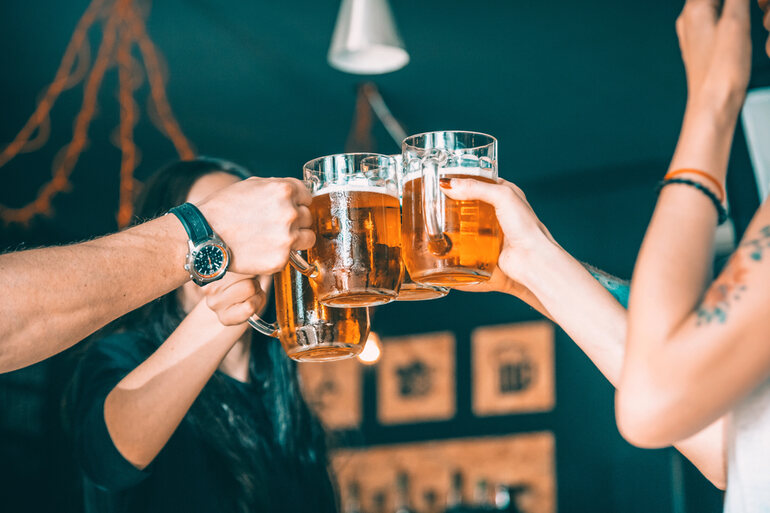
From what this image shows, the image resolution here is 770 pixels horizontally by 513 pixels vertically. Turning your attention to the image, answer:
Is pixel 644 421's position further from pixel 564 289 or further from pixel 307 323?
pixel 307 323

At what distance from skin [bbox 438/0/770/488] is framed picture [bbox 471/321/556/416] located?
3.80 meters

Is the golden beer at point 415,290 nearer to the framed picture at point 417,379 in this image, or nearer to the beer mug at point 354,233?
the beer mug at point 354,233

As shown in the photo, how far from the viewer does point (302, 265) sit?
1051 millimetres

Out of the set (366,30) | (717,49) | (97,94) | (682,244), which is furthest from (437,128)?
(682,244)

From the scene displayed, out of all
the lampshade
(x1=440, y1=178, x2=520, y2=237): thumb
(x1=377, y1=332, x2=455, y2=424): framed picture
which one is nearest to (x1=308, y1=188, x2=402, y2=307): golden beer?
(x1=440, y1=178, x2=520, y2=237): thumb

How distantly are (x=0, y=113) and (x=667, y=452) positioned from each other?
12.7ft

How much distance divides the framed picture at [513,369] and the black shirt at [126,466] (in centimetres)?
326

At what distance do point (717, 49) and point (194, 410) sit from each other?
1157 mm

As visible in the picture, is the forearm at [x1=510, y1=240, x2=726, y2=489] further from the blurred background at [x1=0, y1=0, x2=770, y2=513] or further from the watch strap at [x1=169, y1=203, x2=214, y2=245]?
the blurred background at [x1=0, y1=0, x2=770, y2=513]

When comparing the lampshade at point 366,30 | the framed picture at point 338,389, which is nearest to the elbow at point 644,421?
the lampshade at point 366,30

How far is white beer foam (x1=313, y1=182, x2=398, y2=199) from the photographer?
3.34ft

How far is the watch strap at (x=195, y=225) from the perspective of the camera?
1086 mm

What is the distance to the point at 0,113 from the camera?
3.66 m

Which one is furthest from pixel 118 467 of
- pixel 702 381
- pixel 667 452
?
pixel 667 452
